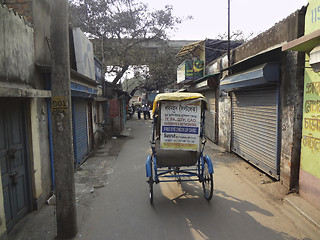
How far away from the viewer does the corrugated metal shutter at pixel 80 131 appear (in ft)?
25.1

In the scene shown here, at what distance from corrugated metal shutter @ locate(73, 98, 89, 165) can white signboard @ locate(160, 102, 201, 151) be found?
375 cm

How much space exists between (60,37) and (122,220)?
3363mm

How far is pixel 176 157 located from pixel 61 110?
270cm

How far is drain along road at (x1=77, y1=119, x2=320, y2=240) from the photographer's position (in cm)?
385

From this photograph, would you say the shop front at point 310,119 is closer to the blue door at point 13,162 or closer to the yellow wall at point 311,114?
the yellow wall at point 311,114

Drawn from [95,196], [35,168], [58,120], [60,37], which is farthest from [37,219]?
[60,37]

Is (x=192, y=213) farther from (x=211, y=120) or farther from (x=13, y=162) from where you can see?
(x=211, y=120)

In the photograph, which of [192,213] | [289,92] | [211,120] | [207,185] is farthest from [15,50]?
[211,120]

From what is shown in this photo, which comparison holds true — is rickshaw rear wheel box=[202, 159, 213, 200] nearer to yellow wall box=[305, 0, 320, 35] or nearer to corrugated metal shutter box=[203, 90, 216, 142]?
yellow wall box=[305, 0, 320, 35]

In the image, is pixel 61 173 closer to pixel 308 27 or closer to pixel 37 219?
pixel 37 219

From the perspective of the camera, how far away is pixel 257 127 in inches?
276

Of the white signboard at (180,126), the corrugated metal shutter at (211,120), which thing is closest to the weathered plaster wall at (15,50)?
the white signboard at (180,126)

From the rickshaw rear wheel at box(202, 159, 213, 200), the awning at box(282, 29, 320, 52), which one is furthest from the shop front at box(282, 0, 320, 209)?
the rickshaw rear wheel at box(202, 159, 213, 200)

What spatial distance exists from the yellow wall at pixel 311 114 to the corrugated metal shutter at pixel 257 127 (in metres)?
1.24
